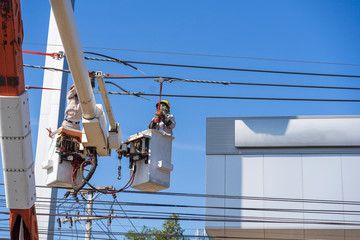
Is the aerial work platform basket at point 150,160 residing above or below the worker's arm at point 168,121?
below

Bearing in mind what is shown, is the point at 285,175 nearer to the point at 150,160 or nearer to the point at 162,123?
the point at 162,123

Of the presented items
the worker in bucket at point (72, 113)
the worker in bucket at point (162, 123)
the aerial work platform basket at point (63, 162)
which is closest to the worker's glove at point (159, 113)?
the worker in bucket at point (162, 123)

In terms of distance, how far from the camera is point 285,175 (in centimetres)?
3156

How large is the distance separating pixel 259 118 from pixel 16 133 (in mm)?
24886

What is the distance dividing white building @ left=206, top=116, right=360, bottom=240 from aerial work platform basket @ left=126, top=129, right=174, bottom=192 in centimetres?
1860

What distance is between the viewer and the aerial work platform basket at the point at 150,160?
474 inches

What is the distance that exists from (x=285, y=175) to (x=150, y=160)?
20374 millimetres

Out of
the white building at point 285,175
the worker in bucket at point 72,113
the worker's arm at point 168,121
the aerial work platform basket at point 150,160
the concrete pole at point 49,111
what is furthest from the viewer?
the white building at point 285,175

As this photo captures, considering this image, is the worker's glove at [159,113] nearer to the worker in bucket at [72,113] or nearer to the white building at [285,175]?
the worker in bucket at [72,113]

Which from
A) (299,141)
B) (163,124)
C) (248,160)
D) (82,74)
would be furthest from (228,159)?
(82,74)

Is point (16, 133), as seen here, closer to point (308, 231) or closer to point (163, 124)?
point (163, 124)

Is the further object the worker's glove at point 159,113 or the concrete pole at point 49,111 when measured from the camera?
the concrete pole at point 49,111

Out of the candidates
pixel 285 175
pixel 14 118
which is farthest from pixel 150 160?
pixel 285 175

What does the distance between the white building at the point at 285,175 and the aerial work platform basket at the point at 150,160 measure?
18601 millimetres
